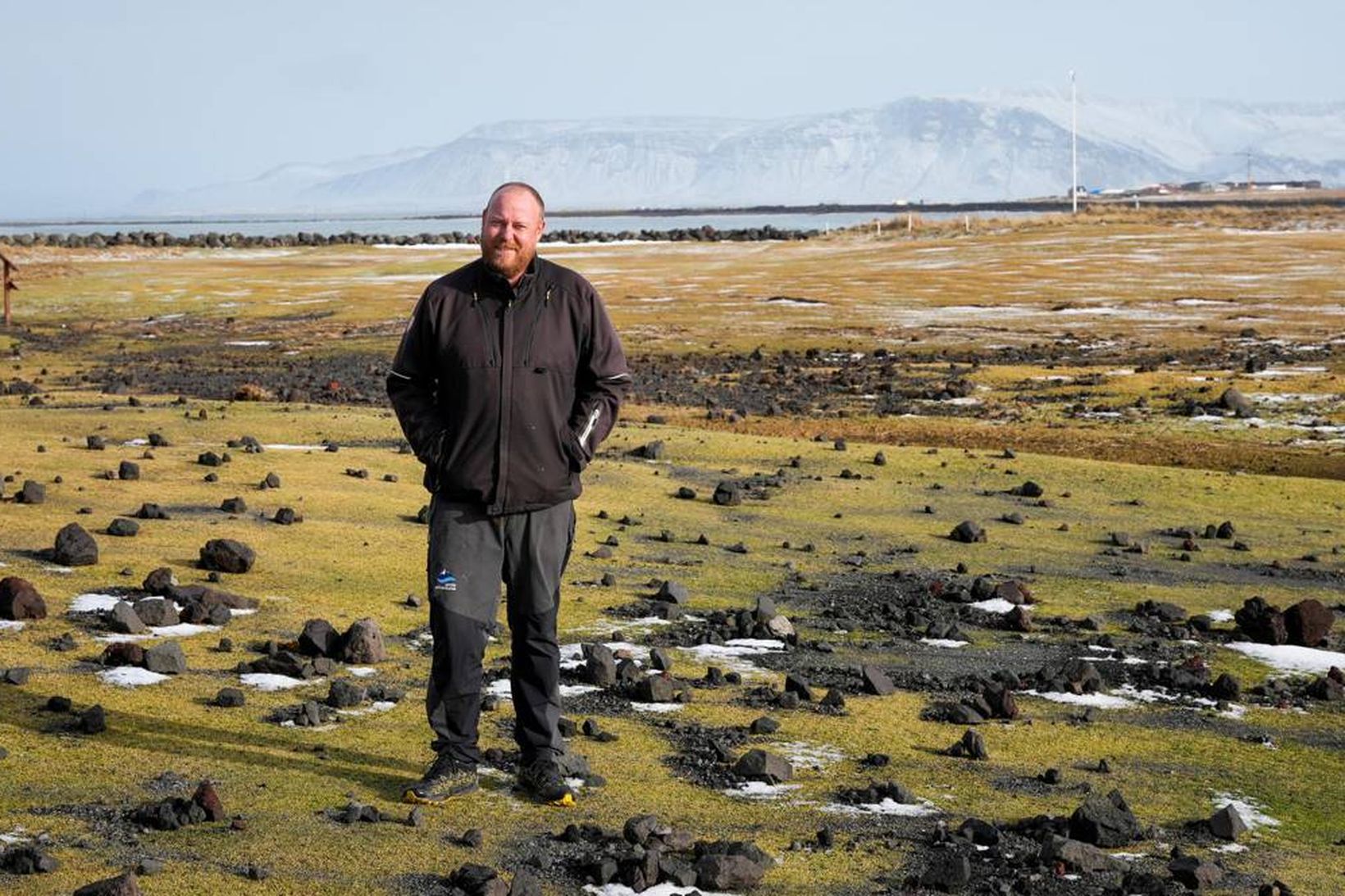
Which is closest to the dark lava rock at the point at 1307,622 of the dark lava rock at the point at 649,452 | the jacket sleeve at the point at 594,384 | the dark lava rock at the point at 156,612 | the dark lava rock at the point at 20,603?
the jacket sleeve at the point at 594,384

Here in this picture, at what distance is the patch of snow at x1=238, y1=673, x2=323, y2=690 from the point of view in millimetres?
11633

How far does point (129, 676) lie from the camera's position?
459 inches

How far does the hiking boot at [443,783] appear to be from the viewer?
920 cm

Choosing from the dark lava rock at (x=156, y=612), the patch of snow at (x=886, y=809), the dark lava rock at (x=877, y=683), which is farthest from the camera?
the dark lava rock at (x=156, y=612)

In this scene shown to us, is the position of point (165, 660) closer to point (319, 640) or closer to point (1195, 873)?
point (319, 640)

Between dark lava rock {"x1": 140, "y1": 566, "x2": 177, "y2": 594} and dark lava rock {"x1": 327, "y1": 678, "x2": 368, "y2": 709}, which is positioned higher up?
dark lava rock {"x1": 140, "y1": 566, "x2": 177, "y2": 594}

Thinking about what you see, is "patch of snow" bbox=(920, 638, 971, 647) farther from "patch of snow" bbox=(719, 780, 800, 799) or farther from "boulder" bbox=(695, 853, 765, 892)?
"boulder" bbox=(695, 853, 765, 892)

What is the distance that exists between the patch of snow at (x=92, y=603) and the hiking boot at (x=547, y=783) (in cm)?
503

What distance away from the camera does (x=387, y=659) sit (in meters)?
12.6

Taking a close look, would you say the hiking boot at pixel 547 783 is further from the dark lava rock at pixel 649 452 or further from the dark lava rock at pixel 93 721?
the dark lava rock at pixel 649 452

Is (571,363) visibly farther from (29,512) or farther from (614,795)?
(29,512)

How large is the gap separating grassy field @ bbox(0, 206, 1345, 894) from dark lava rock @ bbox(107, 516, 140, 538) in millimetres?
137

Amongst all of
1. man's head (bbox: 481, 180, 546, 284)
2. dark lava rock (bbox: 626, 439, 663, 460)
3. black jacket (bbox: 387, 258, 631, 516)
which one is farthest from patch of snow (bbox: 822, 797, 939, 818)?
dark lava rock (bbox: 626, 439, 663, 460)

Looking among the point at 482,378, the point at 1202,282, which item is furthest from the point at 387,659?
the point at 1202,282
